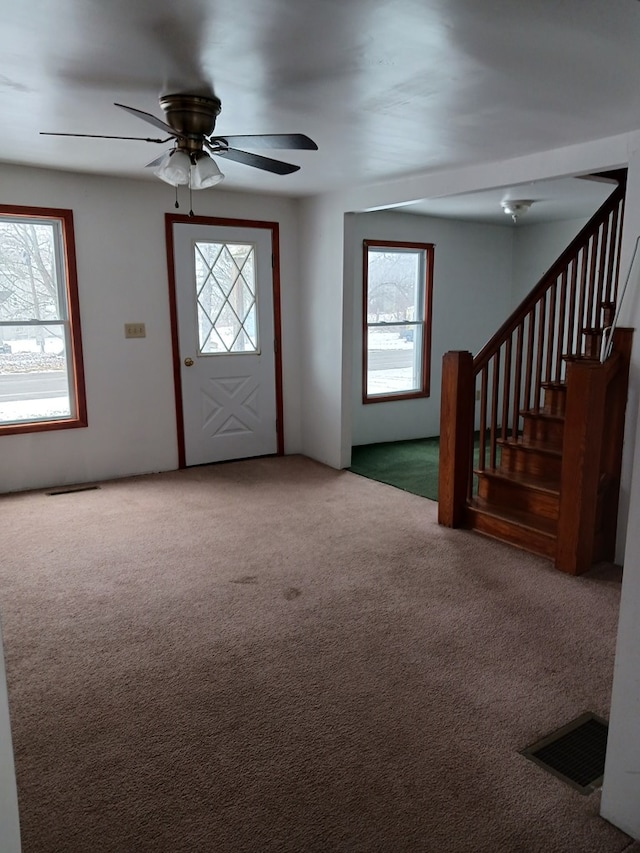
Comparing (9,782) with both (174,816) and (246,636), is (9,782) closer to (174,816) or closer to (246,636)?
(174,816)

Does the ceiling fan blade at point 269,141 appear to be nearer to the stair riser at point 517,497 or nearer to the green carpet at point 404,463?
the stair riser at point 517,497

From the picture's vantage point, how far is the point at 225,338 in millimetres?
5453

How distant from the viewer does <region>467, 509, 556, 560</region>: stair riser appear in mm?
3574

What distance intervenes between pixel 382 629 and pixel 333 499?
1.89 metres

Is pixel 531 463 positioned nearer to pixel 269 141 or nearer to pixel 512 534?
pixel 512 534

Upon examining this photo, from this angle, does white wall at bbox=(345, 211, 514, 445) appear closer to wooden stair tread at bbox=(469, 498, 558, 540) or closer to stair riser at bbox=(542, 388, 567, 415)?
stair riser at bbox=(542, 388, 567, 415)

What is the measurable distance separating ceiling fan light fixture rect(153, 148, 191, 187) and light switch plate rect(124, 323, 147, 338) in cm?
223

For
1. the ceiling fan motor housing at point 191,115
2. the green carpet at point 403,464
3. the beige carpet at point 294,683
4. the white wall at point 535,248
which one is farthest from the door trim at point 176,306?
the white wall at point 535,248

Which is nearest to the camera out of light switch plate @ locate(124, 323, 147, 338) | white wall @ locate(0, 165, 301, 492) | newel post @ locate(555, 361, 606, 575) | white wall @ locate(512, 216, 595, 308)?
newel post @ locate(555, 361, 606, 575)

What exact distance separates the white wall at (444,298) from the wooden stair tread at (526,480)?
234cm

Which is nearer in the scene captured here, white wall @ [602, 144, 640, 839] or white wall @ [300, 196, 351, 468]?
white wall @ [602, 144, 640, 839]

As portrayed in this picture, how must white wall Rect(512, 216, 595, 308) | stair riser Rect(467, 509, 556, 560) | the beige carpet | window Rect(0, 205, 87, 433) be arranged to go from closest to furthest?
the beige carpet → stair riser Rect(467, 509, 556, 560) → window Rect(0, 205, 87, 433) → white wall Rect(512, 216, 595, 308)

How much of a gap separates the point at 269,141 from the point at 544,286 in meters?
2.23

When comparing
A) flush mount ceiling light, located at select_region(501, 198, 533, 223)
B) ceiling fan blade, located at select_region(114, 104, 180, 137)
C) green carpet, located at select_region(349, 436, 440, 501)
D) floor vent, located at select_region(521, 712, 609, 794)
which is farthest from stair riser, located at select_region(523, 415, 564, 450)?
ceiling fan blade, located at select_region(114, 104, 180, 137)
